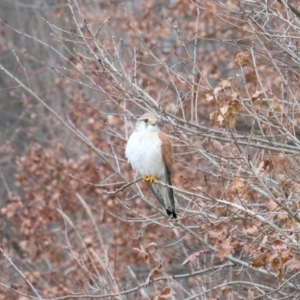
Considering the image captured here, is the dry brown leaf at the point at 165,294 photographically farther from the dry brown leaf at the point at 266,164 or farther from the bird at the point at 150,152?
the dry brown leaf at the point at 266,164

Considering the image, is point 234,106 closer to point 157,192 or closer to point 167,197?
point 167,197

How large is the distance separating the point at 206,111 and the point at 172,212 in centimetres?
683

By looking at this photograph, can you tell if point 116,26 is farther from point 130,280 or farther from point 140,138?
point 140,138

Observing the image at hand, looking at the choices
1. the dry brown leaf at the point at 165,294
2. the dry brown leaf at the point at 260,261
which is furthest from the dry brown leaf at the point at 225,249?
the dry brown leaf at the point at 165,294

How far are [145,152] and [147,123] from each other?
1.00ft

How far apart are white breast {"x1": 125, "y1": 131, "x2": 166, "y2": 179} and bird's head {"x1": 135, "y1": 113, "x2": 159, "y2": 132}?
0.07 metres

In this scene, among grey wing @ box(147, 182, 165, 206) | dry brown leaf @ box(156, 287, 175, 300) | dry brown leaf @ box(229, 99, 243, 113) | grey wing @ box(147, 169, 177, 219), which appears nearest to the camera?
dry brown leaf @ box(229, 99, 243, 113)

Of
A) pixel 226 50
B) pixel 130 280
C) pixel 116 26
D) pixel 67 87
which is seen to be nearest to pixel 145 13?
pixel 116 26

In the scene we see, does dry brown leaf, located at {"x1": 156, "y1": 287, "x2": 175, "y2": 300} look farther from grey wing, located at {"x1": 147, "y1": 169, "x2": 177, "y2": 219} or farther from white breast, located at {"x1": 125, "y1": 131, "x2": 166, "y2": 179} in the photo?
white breast, located at {"x1": 125, "y1": 131, "x2": 166, "y2": 179}

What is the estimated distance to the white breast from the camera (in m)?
6.77

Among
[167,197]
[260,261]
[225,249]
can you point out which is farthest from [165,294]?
[167,197]

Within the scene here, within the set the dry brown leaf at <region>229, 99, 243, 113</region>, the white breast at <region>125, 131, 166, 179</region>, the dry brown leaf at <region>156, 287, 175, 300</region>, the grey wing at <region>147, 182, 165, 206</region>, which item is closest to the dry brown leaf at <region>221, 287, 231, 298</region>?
the dry brown leaf at <region>156, 287, 175, 300</region>

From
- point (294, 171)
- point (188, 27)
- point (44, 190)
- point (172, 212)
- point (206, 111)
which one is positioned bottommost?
point (44, 190)

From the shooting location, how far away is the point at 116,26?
1418cm
